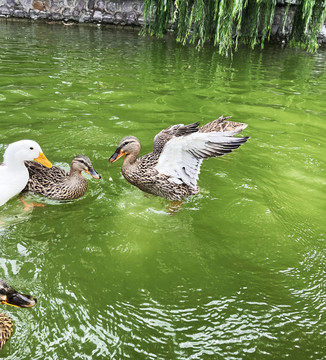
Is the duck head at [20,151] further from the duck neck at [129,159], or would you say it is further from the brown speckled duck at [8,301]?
the brown speckled duck at [8,301]

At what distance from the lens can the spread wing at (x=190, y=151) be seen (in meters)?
3.23

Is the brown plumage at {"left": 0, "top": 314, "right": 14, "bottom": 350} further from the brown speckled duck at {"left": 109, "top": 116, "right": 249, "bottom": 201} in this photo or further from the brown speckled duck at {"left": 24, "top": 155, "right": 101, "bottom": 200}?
the brown speckled duck at {"left": 109, "top": 116, "right": 249, "bottom": 201}

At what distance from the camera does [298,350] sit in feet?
7.06

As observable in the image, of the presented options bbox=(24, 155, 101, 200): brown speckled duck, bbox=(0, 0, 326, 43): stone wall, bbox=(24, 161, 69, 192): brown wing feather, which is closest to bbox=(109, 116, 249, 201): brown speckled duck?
bbox=(24, 155, 101, 200): brown speckled duck

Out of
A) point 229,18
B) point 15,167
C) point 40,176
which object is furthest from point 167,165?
point 229,18

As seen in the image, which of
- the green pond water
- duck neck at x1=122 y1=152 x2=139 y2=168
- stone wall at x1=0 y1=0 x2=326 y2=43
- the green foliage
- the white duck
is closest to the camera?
the green pond water

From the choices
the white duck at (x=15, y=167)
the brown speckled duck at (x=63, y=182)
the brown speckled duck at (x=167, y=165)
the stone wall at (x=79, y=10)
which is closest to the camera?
Answer: the white duck at (x=15, y=167)

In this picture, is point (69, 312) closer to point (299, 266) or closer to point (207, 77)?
point (299, 266)

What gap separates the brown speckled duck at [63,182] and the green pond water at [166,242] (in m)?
0.10

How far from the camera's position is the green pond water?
87.2 inches

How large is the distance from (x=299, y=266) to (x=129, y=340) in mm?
1489

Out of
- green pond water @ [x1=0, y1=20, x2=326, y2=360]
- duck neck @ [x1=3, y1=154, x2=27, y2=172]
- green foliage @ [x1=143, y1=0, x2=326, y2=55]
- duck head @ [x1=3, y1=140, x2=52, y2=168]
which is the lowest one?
green pond water @ [x1=0, y1=20, x2=326, y2=360]

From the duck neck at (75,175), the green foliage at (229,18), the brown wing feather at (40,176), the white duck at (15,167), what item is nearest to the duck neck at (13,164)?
the white duck at (15,167)

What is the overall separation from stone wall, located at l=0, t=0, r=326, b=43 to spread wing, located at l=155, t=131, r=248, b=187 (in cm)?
1281
